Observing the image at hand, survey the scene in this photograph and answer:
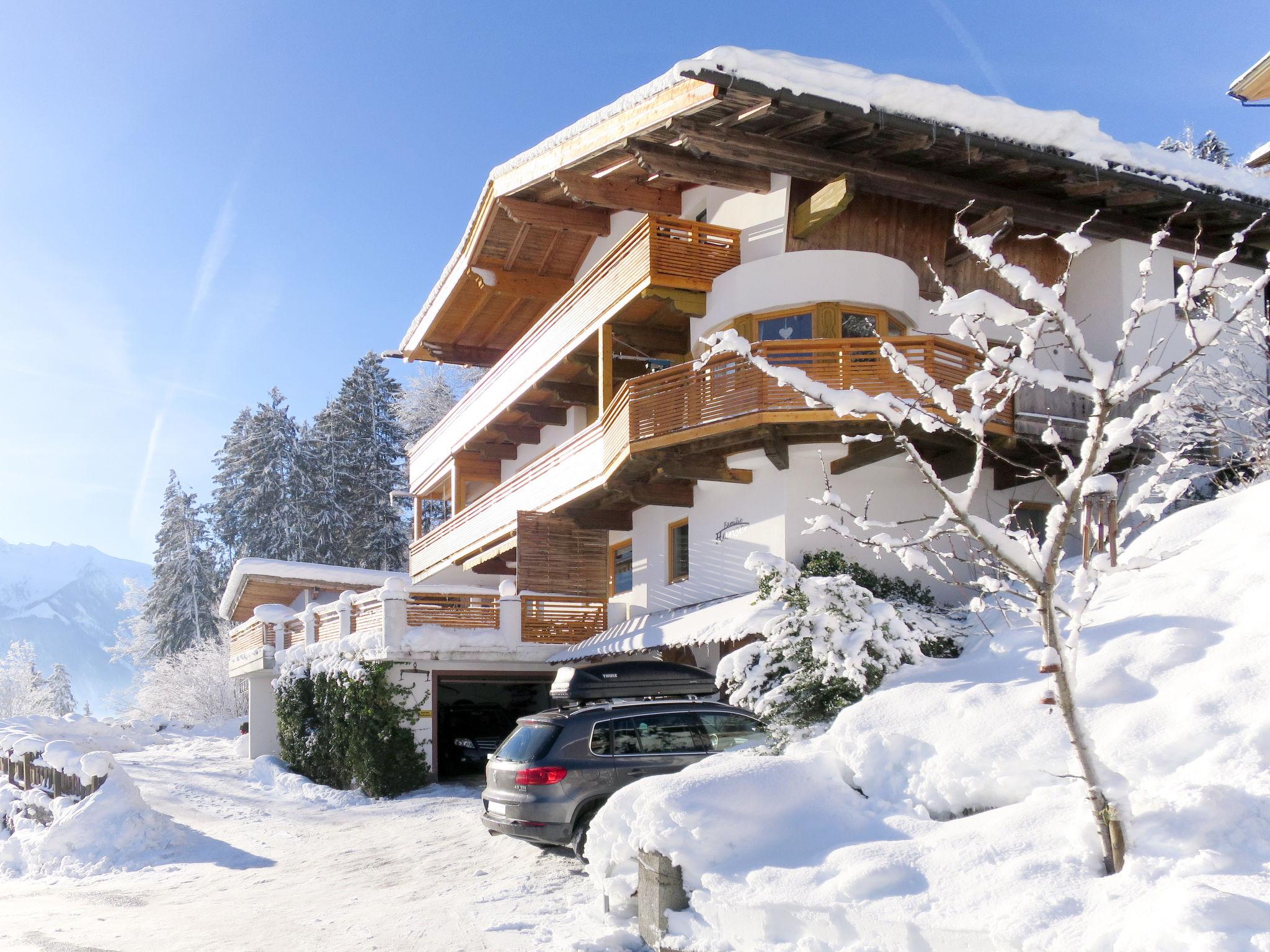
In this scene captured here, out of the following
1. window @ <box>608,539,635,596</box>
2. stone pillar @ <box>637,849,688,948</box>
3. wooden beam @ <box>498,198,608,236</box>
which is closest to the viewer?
stone pillar @ <box>637,849,688,948</box>

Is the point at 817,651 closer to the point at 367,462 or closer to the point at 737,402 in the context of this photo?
the point at 737,402

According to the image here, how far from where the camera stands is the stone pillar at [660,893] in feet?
24.9

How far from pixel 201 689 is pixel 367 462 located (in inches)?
494

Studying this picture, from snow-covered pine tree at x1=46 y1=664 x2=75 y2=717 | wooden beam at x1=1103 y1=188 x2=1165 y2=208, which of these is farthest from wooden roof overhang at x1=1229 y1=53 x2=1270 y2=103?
snow-covered pine tree at x1=46 y1=664 x2=75 y2=717

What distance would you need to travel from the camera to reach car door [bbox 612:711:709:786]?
11.2 meters

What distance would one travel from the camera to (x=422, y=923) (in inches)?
373

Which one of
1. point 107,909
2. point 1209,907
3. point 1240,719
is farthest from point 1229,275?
point 107,909

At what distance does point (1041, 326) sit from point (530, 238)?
19.0m

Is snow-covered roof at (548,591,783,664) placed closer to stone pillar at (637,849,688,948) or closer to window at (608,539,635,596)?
window at (608,539,635,596)

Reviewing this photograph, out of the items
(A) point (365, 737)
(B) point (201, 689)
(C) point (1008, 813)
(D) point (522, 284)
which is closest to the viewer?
(C) point (1008, 813)

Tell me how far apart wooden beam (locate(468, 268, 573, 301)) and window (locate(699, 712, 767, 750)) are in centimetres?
1522

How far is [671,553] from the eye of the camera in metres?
19.8

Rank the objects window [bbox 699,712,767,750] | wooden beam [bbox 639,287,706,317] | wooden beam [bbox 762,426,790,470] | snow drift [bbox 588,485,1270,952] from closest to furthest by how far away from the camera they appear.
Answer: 1. snow drift [bbox 588,485,1270,952]
2. window [bbox 699,712,767,750]
3. wooden beam [bbox 762,426,790,470]
4. wooden beam [bbox 639,287,706,317]


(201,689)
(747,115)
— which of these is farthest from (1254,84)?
(201,689)
